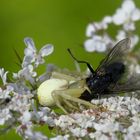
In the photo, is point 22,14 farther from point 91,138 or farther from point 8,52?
point 91,138

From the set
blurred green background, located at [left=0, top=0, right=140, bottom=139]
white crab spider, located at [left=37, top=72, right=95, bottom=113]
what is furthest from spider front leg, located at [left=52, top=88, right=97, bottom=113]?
blurred green background, located at [left=0, top=0, right=140, bottom=139]

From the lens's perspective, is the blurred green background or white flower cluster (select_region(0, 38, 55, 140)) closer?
white flower cluster (select_region(0, 38, 55, 140))

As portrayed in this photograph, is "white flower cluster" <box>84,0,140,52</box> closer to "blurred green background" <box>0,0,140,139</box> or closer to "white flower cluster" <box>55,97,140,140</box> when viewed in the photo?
"white flower cluster" <box>55,97,140,140</box>

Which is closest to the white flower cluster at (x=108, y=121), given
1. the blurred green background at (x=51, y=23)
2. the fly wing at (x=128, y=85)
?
the fly wing at (x=128, y=85)

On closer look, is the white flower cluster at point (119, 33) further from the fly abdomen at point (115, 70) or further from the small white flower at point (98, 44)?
the fly abdomen at point (115, 70)

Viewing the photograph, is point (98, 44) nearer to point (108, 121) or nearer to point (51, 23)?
point (108, 121)

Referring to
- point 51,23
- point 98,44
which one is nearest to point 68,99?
point 98,44

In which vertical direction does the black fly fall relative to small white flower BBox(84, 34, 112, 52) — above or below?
below
